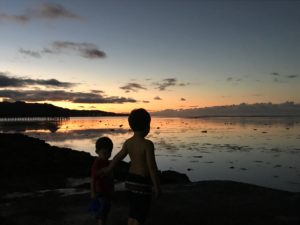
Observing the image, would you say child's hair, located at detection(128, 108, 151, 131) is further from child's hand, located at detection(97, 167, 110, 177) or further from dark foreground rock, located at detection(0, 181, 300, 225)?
dark foreground rock, located at detection(0, 181, 300, 225)

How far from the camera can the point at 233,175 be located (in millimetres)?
25062


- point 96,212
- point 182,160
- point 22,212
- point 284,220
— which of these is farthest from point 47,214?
point 182,160

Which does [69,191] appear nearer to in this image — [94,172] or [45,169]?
[94,172]

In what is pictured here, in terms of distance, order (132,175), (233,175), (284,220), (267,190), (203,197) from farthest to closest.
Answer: (233,175) → (267,190) → (203,197) → (284,220) → (132,175)

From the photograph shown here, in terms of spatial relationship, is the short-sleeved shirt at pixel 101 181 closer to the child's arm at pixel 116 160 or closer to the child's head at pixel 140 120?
the child's arm at pixel 116 160

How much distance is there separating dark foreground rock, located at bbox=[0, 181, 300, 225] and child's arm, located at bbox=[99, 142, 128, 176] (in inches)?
93.4

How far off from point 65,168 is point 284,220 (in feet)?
49.2

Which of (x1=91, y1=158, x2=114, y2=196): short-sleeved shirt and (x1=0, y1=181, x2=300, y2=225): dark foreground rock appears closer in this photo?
(x1=91, y1=158, x2=114, y2=196): short-sleeved shirt

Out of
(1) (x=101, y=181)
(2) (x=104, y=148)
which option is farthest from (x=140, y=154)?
(1) (x=101, y=181)

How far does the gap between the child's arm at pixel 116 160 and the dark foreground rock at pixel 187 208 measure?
237 cm

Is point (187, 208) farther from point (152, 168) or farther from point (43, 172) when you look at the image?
point (43, 172)

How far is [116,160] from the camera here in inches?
221

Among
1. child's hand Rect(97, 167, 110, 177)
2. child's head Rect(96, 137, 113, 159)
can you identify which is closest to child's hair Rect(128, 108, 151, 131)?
child's hand Rect(97, 167, 110, 177)

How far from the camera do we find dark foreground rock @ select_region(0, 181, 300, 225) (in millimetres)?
8109
